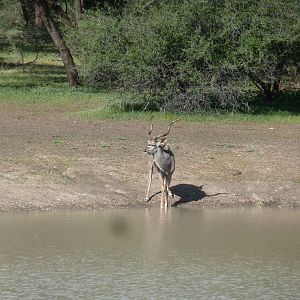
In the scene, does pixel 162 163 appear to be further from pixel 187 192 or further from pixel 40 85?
pixel 40 85

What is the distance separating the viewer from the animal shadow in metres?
16.2

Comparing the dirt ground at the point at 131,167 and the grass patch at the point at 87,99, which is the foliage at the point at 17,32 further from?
the dirt ground at the point at 131,167

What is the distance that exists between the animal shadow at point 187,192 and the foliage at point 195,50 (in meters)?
7.90

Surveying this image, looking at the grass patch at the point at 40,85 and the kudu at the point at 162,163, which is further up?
the kudu at the point at 162,163

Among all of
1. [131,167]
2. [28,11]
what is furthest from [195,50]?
[28,11]

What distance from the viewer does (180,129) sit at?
2211cm

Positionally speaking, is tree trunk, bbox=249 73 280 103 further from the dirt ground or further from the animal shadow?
the animal shadow

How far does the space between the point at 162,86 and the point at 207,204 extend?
954 cm

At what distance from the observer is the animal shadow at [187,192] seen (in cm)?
1619

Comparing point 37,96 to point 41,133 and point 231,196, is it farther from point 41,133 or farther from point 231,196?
point 231,196

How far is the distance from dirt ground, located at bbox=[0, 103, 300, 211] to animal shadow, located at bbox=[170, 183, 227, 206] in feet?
0.06

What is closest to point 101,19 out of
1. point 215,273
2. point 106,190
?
point 106,190

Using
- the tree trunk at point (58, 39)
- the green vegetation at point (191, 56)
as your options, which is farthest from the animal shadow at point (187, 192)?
the tree trunk at point (58, 39)

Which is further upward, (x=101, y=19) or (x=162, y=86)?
(x=101, y=19)
